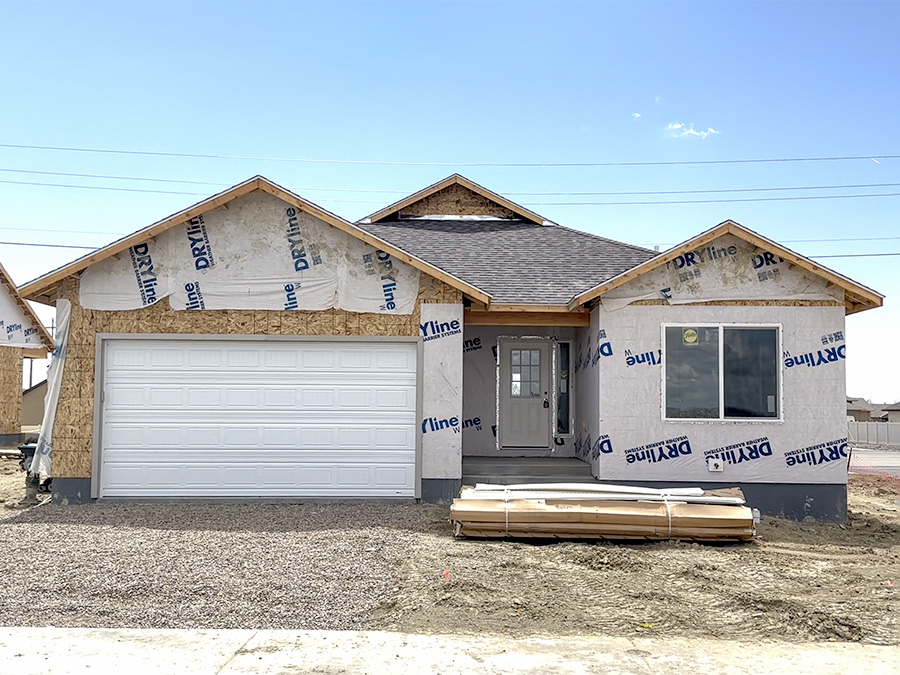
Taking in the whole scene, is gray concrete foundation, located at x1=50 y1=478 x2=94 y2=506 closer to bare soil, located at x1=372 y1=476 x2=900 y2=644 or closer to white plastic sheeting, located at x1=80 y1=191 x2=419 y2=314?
white plastic sheeting, located at x1=80 y1=191 x2=419 y2=314

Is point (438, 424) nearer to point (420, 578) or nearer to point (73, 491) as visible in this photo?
point (420, 578)

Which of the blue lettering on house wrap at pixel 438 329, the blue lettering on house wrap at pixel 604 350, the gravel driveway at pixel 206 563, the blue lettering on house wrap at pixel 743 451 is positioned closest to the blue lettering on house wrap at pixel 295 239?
the blue lettering on house wrap at pixel 438 329

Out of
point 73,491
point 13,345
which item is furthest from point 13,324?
point 73,491

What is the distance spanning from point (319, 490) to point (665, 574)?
5687 mm

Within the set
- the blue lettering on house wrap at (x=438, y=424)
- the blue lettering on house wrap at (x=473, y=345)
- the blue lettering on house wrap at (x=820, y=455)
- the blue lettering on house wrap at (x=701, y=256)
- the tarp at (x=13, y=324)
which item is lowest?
the blue lettering on house wrap at (x=820, y=455)

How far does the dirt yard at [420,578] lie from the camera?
6.15m

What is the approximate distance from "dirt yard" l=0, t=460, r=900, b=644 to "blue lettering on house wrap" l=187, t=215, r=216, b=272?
365cm

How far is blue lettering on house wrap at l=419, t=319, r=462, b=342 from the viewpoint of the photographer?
38.6 ft

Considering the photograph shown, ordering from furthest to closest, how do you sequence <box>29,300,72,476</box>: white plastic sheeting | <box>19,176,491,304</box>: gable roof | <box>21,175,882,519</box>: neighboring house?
<box>21,175,882,519</box>: neighboring house < <box>29,300,72,476</box>: white plastic sheeting < <box>19,176,491,304</box>: gable roof

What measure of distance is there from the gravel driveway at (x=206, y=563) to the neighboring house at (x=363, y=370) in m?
0.81

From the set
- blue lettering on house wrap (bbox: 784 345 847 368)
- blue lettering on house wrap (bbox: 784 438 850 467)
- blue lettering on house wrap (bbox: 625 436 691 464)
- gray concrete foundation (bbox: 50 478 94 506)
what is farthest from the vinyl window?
gray concrete foundation (bbox: 50 478 94 506)

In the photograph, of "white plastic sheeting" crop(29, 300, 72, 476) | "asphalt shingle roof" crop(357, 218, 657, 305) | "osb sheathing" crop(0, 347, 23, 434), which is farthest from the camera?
"osb sheathing" crop(0, 347, 23, 434)

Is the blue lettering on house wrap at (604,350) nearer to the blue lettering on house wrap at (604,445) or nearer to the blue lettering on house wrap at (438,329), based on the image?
the blue lettering on house wrap at (604,445)

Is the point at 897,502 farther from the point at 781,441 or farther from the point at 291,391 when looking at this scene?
the point at 291,391
